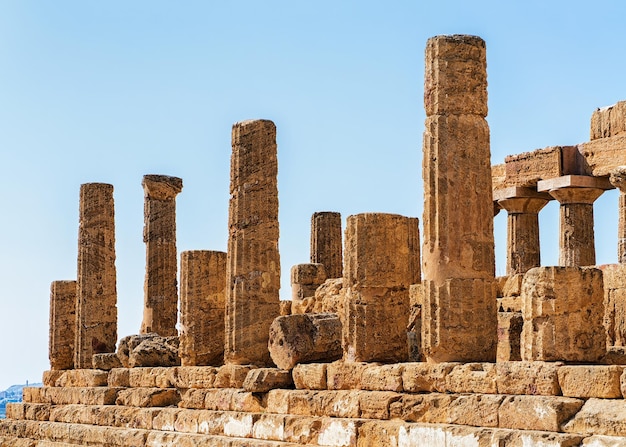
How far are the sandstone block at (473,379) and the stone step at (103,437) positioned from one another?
2966mm

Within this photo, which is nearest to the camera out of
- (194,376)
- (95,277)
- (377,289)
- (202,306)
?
(377,289)

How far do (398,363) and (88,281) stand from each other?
37.9 ft

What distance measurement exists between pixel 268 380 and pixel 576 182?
35.7 feet

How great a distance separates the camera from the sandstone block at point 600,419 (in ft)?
45.2

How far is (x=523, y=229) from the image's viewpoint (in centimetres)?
3052

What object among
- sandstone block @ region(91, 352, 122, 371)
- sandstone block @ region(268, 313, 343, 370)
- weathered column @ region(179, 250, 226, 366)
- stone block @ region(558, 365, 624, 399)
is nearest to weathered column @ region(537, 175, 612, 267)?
weathered column @ region(179, 250, 226, 366)

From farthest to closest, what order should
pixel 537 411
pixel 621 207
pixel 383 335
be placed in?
1. pixel 621 207
2. pixel 383 335
3. pixel 537 411

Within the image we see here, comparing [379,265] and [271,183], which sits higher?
[271,183]

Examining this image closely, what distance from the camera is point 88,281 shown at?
27.7 m

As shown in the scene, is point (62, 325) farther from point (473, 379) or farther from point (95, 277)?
point (473, 379)

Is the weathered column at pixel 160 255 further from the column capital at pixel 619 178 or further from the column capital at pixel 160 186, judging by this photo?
the column capital at pixel 619 178

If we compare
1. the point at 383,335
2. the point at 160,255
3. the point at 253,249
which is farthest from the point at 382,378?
the point at 160,255

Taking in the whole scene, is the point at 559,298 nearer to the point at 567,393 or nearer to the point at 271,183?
the point at 567,393

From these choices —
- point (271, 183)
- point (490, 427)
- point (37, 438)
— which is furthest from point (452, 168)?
point (37, 438)
